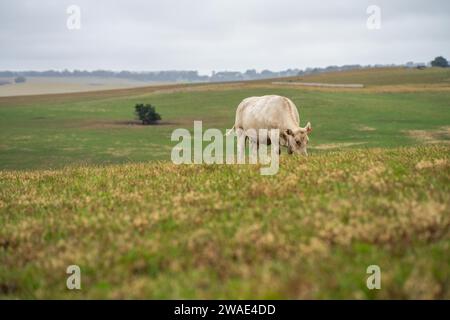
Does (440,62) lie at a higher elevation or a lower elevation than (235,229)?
higher

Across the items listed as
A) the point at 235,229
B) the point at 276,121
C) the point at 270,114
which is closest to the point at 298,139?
the point at 276,121

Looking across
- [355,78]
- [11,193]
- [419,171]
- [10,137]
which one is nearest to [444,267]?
[419,171]

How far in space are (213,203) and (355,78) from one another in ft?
496

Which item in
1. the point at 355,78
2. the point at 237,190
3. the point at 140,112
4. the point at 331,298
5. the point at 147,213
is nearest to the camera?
the point at 331,298

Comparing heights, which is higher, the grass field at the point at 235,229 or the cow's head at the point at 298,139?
the cow's head at the point at 298,139

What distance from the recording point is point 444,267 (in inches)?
239

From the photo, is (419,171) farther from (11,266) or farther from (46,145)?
(46,145)

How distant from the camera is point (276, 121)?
1870cm

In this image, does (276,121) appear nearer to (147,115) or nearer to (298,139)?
(298,139)

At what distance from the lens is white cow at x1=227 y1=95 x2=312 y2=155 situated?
1781cm

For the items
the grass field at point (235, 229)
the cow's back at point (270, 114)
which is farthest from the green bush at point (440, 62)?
the grass field at point (235, 229)

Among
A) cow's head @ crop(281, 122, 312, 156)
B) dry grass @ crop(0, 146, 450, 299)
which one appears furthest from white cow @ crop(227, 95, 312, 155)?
dry grass @ crop(0, 146, 450, 299)

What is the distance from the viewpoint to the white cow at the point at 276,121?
1781 cm

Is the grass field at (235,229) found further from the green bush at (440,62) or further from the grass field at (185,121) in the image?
the green bush at (440,62)
